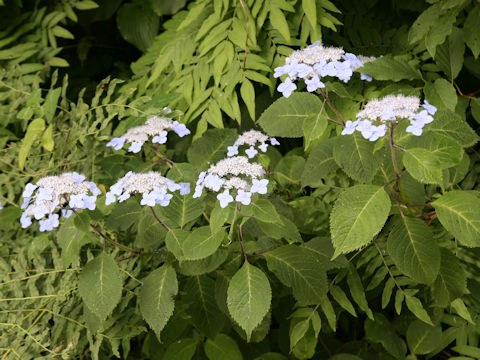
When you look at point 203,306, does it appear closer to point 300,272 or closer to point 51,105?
point 300,272

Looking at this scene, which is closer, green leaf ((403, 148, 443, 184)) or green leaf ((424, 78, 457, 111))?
green leaf ((403, 148, 443, 184))

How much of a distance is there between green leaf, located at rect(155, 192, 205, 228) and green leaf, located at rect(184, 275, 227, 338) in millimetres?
154

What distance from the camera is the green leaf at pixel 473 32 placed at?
151 cm

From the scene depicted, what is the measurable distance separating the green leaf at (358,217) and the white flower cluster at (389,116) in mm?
119

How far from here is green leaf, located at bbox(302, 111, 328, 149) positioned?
108cm

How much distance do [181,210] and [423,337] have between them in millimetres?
798

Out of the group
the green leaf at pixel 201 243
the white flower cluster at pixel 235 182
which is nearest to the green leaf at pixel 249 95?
the white flower cluster at pixel 235 182

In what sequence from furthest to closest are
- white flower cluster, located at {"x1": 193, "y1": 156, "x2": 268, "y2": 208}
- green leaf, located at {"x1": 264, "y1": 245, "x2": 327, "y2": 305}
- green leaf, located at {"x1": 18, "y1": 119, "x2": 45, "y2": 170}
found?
green leaf, located at {"x1": 18, "y1": 119, "x2": 45, "y2": 170}
green leaf, located at {"x1": 264, "y1": 245, "x2": 327, "y2": 305}
white flower cluster, located at {"x1": 193, "y1": 156, "x2": 268, "y2": 208}

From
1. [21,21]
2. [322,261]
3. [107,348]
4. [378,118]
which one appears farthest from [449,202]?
[21,21]

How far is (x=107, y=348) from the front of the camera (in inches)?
56.2

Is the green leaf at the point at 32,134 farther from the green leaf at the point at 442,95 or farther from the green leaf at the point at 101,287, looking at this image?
the green leaf at the point at 442,95

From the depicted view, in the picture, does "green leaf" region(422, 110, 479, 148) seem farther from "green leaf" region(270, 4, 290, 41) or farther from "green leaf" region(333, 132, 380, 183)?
"green leaf" region(270, 4, 290, 41)

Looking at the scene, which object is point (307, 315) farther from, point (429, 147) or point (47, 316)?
point (47, 316)

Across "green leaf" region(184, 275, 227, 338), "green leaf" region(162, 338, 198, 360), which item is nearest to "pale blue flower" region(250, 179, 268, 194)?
"green leaf" region(184, 275, 227, 338)
